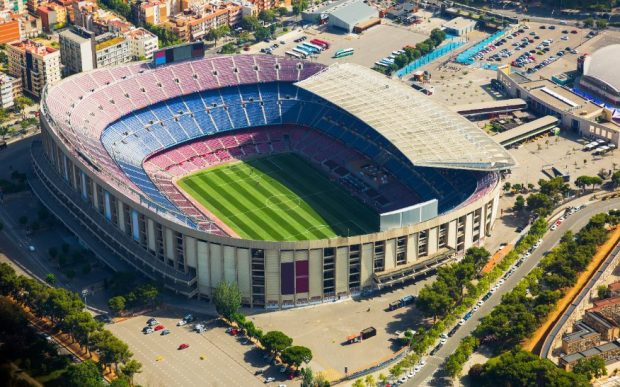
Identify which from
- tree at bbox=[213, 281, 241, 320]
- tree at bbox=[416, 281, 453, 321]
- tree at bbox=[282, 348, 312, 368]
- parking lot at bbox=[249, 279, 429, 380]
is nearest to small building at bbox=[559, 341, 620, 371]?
tree at bbox=[416, 281, 453, 321]

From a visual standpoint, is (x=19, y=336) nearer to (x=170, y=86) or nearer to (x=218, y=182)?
(x=218, y=182)

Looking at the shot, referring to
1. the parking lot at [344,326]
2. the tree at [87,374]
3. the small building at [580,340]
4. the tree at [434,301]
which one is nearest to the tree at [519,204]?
the parking lot at [344,326]

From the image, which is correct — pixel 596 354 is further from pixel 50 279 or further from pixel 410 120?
pixel 50 279

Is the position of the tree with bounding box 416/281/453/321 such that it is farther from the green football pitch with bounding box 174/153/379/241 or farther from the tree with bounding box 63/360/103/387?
the tree with bounding box 63/360/103/387

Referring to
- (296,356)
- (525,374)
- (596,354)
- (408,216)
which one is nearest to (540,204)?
(408,216)

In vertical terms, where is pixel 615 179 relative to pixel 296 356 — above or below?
above
